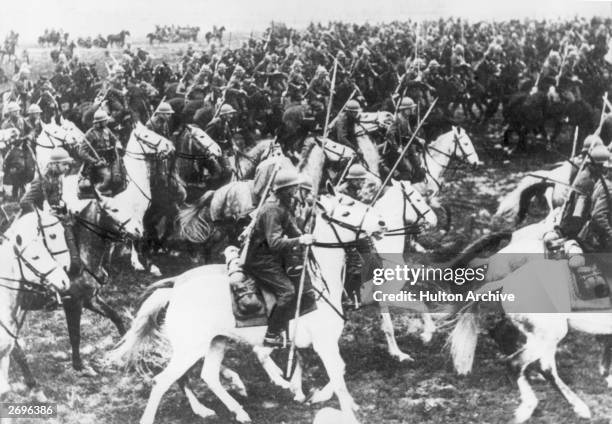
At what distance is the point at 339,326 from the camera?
789 cm

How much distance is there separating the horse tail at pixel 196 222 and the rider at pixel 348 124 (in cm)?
146

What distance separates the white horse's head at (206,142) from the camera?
29.3 ft

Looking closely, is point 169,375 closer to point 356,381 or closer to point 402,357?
point 356,381

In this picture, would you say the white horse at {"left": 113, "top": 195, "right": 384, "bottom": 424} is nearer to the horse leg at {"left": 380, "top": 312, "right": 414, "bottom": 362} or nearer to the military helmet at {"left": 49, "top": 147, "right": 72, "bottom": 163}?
the horse leg at {"left": 380, "top": 312, "right": 414, "bottom": 362}

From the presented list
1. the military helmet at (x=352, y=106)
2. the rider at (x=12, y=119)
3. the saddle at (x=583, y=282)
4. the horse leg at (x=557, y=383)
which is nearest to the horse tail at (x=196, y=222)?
the military helmet at (x=352, y=106)

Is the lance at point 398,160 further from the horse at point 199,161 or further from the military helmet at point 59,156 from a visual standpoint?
the military helmet at point 59,156

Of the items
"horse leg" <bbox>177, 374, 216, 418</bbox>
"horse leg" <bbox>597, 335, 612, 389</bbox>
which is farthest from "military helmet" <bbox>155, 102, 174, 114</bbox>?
"horse leg" <bbox>597, 335, 612, 389</bbox>

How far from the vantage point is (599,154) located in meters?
8.09

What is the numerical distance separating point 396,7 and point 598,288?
11.4ft

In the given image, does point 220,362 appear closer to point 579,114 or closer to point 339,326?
point 339,326

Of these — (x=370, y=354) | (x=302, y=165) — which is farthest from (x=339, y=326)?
(x=302, y=165)

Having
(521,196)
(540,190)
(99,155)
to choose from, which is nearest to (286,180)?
(99,155)

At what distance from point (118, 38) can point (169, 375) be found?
3.65 metres

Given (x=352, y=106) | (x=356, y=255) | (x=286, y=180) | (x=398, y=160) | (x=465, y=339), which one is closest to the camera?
(x=286, y=180)
